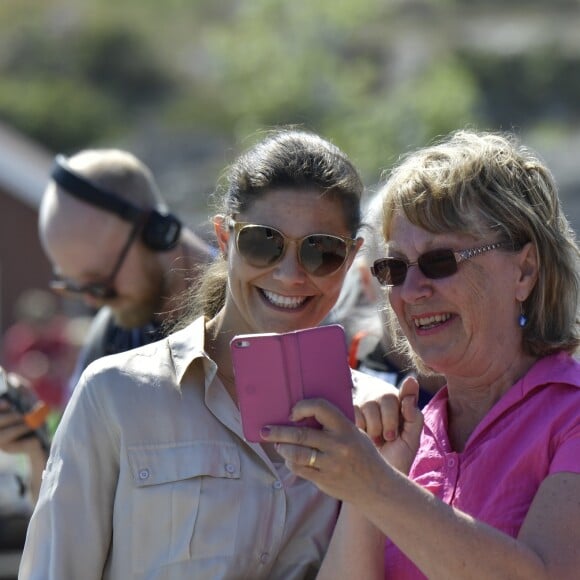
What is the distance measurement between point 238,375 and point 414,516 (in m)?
0.44

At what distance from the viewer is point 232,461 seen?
2.60 metres

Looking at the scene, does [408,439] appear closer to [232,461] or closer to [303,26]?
[232,461]

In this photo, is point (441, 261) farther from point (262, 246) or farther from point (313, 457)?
point (313, 457)

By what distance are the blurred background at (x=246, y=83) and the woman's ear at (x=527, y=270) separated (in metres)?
7.66

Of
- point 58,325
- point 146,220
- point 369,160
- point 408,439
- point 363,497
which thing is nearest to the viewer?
point 363,497

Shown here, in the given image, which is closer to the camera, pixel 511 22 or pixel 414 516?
pixel 414 516

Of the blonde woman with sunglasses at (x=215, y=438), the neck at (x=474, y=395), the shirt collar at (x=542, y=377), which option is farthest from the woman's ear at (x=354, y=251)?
the shirt collar at (x=542, y=377)

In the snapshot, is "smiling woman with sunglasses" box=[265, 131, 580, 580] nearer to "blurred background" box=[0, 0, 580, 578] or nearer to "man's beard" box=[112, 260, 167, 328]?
"man's beard" box=[112, 260, 167, 328]

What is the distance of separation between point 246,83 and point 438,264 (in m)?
28.5

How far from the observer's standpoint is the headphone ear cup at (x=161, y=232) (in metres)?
4.10

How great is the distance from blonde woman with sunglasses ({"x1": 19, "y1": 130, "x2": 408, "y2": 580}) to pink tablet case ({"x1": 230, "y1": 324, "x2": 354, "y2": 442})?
1.14ft

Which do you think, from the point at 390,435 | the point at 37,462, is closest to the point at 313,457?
the point at 390,435

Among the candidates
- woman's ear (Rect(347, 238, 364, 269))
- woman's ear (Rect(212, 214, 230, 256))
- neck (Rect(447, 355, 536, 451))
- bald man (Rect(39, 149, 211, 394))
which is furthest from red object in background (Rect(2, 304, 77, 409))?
neck (Rect(447, 355, 536, 451))

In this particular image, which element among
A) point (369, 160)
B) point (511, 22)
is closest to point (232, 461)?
point (369, 160)
